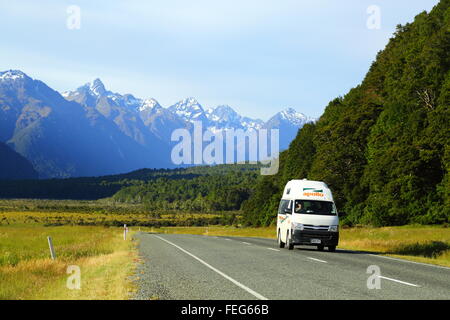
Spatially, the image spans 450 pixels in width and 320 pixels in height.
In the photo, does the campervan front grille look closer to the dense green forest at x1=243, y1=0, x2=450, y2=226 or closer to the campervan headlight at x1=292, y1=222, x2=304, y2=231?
the campervan headlight at x1=292, y1=222, x2=304, y2=231

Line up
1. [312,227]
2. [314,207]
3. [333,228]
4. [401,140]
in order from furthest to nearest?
[401,140] < [314,207] < [333,228] < [312,227]

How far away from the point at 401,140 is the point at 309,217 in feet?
90.5

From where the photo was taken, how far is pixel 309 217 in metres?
23.7

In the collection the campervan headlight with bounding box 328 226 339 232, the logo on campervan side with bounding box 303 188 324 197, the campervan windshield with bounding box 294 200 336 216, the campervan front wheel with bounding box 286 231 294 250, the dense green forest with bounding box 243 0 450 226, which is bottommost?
the campervan front wheel with bounding box 286 231 294 250

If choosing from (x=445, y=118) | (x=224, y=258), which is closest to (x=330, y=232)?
(x=224, y=258)

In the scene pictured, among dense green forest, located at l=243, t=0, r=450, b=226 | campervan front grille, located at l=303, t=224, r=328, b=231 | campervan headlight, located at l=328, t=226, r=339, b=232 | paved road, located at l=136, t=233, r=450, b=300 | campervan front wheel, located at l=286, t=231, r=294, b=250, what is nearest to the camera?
paved road, located at l=136, t=233, r=450, b=300

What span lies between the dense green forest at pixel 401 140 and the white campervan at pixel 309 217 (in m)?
20.4

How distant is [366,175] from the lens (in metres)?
54.7

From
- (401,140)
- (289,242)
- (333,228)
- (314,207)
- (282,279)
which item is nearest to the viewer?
(282,279)

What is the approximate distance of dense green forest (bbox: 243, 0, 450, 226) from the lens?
45656mm

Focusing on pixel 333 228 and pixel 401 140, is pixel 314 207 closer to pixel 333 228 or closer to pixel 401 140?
pixel 333 228
